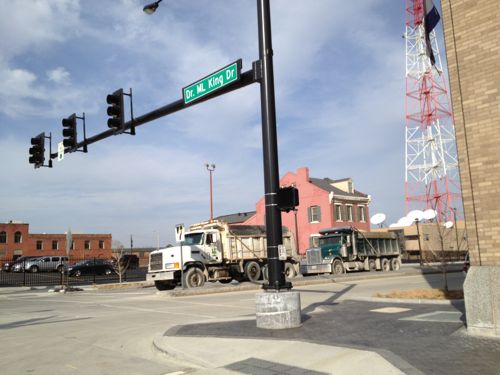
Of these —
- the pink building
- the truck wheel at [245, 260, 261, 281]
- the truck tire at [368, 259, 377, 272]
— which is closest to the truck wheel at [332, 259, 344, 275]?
the truck tire at [368, 259, 377, 272]

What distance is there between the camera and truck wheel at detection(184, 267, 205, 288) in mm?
22703

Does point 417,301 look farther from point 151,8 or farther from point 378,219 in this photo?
point 378,219

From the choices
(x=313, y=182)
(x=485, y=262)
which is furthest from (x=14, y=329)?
(x=313, y=182)

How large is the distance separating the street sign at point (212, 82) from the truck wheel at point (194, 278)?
11624 millimetres

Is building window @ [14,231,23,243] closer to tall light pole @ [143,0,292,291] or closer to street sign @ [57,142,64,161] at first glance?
street sign @ [57,142,64,161]

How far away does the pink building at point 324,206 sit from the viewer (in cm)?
4981

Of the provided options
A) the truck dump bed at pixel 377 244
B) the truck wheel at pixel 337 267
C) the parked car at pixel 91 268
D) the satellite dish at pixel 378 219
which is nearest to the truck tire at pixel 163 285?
the truck wheel at pixel 337 267

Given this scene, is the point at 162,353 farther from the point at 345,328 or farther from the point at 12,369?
the point at 345,328

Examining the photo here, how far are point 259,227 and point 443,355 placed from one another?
21.8 m

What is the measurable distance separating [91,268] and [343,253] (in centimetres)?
2520

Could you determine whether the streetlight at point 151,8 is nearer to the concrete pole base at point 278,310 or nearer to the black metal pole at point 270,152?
the black metal pole at point 270,152

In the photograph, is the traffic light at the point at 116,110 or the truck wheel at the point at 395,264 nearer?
the traffic light at the point at 116,110

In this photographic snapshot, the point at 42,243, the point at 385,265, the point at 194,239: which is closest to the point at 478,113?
the point at 194,239

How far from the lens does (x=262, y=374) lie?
593cm
